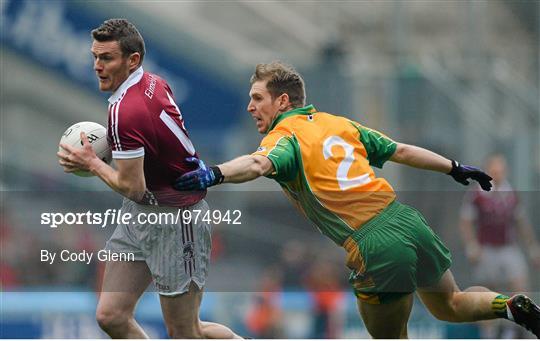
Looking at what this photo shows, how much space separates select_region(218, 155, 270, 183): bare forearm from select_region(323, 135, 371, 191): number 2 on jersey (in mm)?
440

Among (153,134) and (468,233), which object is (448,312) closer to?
(153,134)

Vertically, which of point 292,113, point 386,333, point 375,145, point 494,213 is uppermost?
point 292,113

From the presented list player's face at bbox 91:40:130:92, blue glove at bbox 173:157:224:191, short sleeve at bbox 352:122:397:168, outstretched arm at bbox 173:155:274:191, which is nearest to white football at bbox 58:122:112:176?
player's face at bbox 91:40:130:92

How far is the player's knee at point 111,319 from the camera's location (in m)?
6.92

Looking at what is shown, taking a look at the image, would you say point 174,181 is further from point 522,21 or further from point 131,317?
point 522,21

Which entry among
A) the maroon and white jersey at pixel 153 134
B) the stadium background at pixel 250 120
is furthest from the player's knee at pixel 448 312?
the stadium background at pixel 250 120

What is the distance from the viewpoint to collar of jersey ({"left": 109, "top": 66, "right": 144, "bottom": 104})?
6914mm

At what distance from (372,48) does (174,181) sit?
39.2 feet

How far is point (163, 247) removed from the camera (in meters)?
7.04

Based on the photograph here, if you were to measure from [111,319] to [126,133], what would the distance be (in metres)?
0.99

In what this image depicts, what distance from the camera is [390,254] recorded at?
23.0ft

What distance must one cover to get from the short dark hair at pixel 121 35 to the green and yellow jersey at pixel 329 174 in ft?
2.83

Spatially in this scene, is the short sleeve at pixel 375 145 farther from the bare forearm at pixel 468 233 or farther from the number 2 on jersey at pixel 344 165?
the bare forearm at pixel 468 233

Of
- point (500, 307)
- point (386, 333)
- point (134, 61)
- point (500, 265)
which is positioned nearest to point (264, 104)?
point (134, 61)
